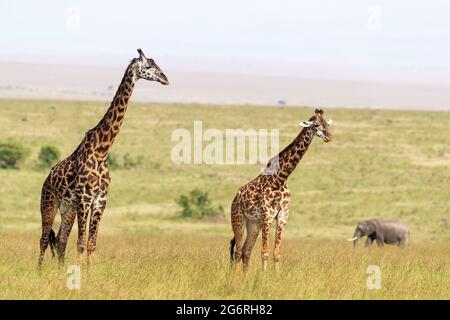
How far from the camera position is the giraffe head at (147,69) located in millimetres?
13133

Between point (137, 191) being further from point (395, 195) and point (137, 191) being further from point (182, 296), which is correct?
point (182, 296)

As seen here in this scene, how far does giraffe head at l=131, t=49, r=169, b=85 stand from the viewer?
13.1 meters

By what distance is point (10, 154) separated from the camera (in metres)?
56.1

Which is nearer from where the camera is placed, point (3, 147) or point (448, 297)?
point (448, 297)

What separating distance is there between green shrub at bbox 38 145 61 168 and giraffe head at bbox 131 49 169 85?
146 feet

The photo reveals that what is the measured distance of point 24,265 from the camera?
14.1m

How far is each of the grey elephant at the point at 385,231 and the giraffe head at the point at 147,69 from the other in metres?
22.4

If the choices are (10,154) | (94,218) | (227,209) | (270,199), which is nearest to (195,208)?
(227,209)

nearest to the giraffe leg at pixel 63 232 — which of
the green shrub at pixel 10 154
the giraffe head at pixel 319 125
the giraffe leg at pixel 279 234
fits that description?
the giraffe leg at pixel 279 234

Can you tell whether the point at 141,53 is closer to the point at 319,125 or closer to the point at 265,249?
the point at 319,125

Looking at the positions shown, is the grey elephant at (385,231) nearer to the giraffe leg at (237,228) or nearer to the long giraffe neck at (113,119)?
the giraffe leg at (237,228)

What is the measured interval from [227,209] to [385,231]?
48.4ft
